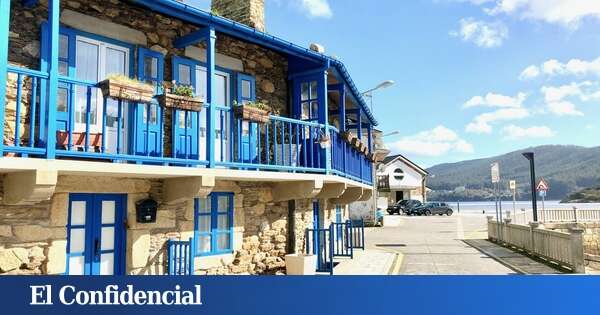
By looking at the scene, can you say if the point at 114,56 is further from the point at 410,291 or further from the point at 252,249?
the point at 410,291

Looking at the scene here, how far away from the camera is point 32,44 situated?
21.2ft

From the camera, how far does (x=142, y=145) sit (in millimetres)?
7566

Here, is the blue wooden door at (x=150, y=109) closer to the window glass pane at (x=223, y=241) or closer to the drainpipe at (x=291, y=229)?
the window glass pane at (x=223, y=241)

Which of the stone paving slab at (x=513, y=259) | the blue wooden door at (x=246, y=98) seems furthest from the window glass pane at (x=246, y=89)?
the stone paving slab at (x=513, y=259)

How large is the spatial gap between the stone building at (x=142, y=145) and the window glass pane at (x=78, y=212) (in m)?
0.01

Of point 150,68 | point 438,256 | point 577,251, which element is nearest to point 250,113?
point 150,68

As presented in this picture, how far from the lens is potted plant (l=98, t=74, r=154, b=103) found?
18.5ft

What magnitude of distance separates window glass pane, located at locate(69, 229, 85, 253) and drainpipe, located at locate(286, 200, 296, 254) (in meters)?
4.66

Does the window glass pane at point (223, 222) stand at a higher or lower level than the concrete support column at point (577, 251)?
higher

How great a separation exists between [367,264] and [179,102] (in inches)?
319

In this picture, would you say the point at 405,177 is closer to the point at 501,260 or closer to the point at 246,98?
the point at 501,260

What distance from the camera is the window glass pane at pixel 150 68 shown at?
7.83 m

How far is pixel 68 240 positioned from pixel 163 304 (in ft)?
10.3

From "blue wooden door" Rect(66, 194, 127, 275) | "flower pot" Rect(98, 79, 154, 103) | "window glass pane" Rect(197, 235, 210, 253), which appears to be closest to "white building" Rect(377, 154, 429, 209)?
"window glass pane" Rect(197, 235, 210, 253)
